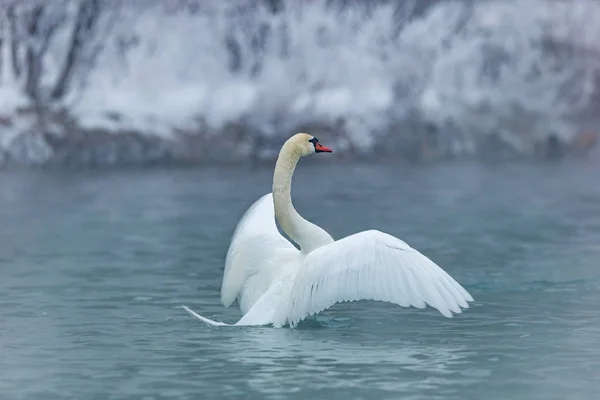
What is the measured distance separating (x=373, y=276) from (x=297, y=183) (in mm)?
19449

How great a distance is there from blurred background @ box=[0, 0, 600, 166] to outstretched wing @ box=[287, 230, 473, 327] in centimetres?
2756

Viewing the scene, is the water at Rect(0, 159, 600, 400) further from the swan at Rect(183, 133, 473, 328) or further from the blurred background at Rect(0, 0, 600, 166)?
the blurred background at Rect(0, 0, 600, 166)

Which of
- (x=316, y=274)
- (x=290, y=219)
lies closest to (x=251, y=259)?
(x=290, y=219)

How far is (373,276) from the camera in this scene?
9094mm

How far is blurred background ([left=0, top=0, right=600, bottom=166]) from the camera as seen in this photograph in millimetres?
38719

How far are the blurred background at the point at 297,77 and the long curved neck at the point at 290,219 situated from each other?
26.4m

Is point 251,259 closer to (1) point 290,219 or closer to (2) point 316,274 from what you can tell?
(1) point 290,219

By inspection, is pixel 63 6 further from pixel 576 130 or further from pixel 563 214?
pixel 563 214

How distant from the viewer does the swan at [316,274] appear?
29.6 ft

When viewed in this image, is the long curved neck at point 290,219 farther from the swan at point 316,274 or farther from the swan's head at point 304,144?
the swan's head at point 304,144

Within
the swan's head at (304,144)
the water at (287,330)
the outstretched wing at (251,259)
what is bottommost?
the water at (287,330)

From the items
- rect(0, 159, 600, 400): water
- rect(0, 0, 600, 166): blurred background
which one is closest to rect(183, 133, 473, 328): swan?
rect(0, 159, 600, 400): water

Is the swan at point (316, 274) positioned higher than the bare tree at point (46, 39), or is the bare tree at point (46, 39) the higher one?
the bare tree at point (46, 39)

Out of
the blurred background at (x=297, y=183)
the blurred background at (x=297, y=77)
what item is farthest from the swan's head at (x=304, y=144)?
the blurred background at (x=297, y=77)
